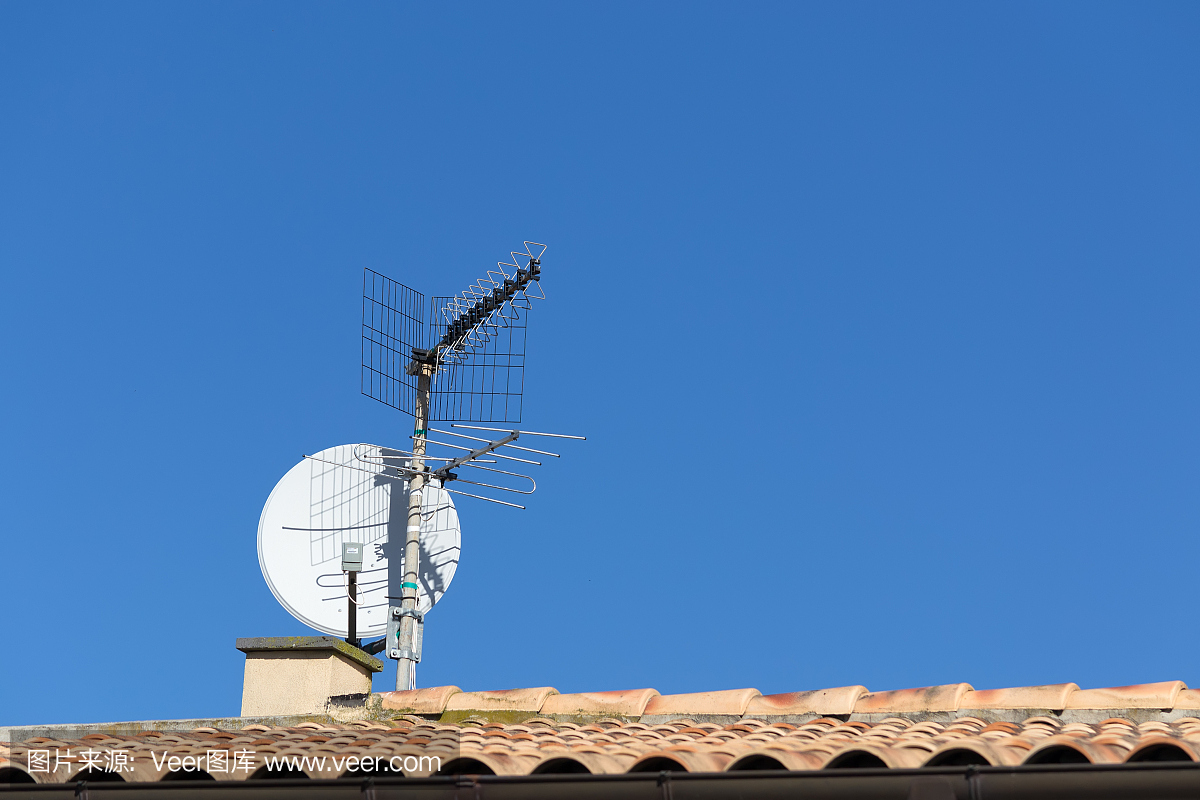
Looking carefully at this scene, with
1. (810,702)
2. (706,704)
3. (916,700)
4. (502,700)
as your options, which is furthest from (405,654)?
(916,700)

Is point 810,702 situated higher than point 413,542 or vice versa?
point 413,542

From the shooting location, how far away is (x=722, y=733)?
18.6 feet

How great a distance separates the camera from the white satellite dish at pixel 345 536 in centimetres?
1212

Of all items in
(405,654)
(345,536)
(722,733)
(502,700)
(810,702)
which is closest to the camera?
(722,733)

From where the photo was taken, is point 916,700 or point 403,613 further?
point 403,613

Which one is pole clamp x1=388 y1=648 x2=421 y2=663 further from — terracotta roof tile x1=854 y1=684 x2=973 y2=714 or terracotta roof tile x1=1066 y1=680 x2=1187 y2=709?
terracotta roof tile x1=1066 y1=680 x2=1187 y2=709

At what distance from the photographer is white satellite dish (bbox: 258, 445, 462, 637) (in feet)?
39.8

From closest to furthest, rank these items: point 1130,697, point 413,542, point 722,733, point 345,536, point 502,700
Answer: point 722,733
point 1130,697
point 502,700
point 345,536
point 413,542

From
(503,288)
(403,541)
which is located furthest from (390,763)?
(503,288)

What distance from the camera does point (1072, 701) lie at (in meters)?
6.16

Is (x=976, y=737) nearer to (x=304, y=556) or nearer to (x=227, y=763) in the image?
(x=227, y=763)

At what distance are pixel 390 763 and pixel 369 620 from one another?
7837 mm

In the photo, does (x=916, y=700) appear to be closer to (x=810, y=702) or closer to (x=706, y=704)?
(x=810, y=702)

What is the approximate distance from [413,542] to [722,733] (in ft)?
26.5
